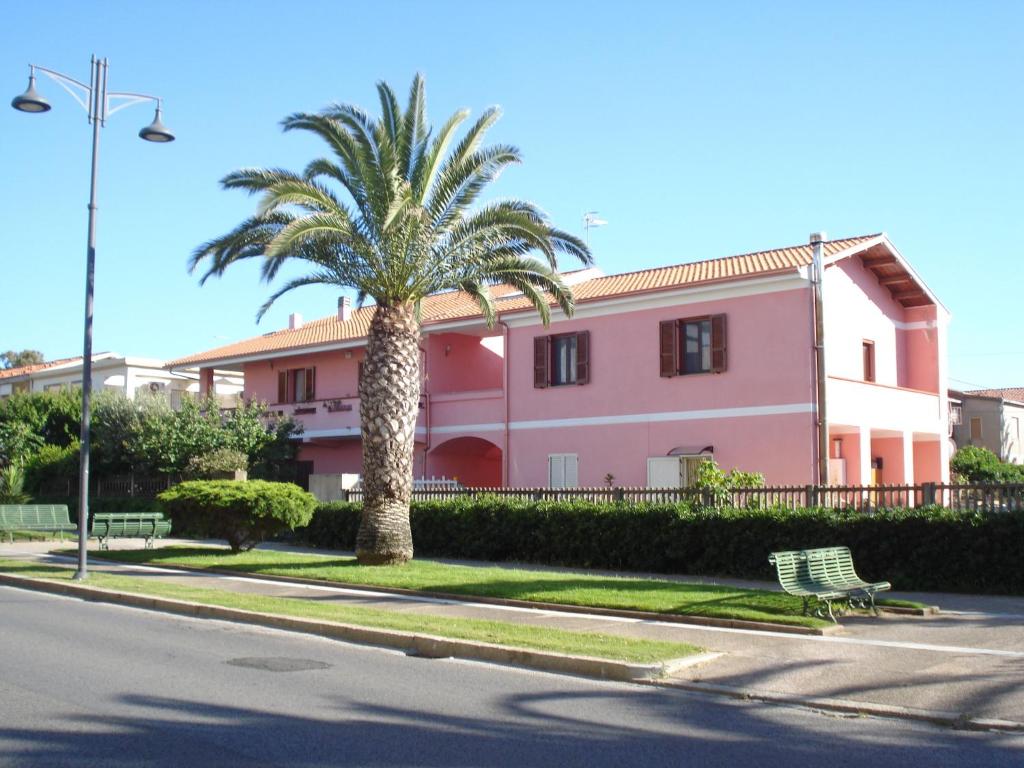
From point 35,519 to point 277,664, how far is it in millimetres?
18460

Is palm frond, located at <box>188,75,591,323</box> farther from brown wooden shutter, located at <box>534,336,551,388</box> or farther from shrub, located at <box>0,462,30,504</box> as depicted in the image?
shrub, located at <box>0,462,30,504</box>

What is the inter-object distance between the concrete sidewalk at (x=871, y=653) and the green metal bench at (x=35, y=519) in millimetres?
12820

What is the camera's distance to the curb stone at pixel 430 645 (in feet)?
32.8

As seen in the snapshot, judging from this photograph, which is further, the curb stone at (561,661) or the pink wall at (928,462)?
the pink wall at (928,462)

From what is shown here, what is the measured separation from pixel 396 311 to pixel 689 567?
22.8ft

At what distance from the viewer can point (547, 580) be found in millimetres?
16547

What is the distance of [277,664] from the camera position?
33.7 ft

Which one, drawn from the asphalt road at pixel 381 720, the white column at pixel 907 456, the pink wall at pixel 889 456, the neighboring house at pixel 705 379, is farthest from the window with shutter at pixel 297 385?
the asphalt road at pixel 381 720

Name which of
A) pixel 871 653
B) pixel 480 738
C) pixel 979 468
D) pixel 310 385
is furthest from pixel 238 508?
pixel 979 468

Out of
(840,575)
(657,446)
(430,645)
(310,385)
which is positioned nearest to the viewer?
(430,645)

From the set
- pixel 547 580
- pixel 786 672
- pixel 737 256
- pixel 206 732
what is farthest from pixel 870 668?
pixel 737 256

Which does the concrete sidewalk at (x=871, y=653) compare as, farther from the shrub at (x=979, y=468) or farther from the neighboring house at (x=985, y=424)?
the neighboring house at (x=985, y=424)

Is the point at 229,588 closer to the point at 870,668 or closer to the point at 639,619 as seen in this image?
the point at 639,619

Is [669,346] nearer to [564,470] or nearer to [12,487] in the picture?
[564,470]
